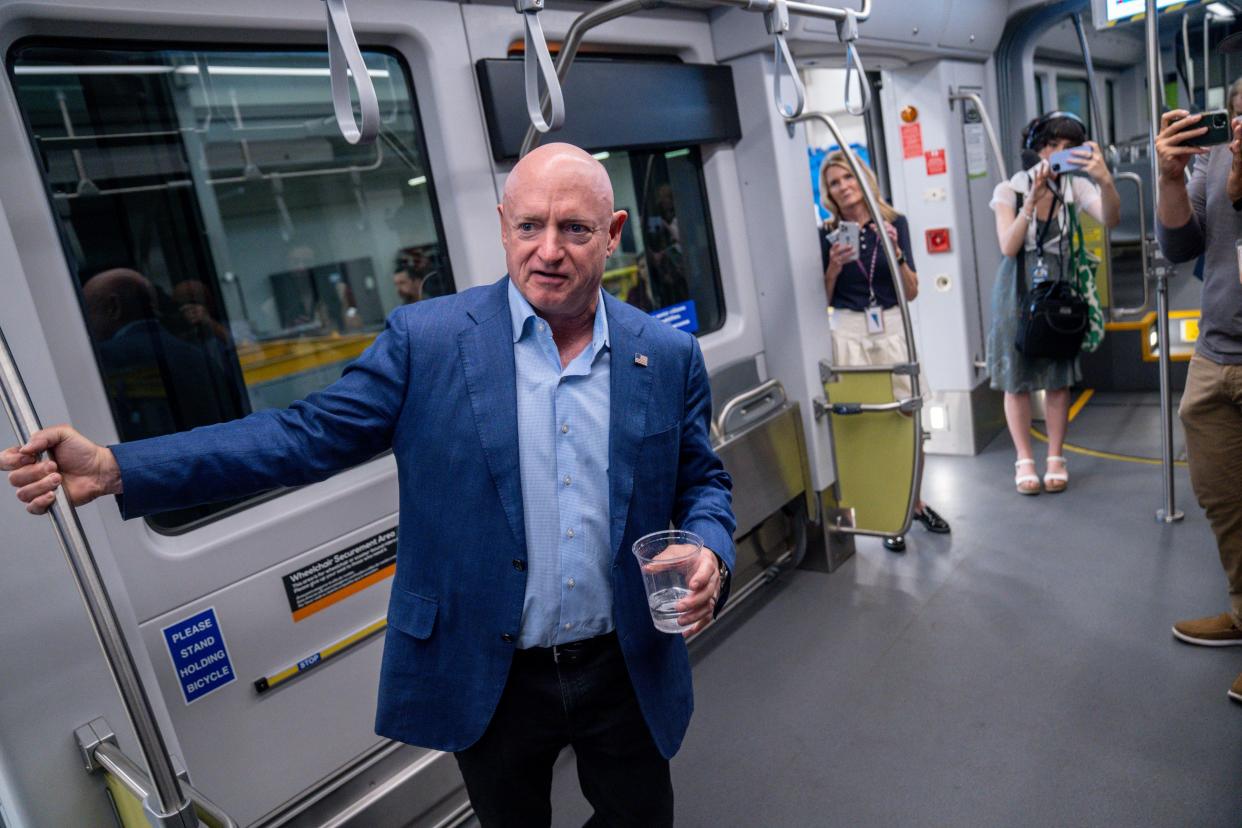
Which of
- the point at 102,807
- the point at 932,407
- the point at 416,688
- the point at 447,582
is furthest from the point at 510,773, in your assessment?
the point at 932,407

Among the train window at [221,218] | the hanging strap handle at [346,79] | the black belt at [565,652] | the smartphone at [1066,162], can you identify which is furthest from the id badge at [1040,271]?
the hanging strap handle at [346,79]

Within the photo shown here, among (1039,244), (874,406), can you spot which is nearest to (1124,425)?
(1039,244)

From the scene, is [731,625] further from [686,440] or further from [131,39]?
[131,39]

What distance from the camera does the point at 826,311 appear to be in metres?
4.02

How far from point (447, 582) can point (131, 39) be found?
1.49 m

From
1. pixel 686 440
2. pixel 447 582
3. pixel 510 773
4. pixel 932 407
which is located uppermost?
pixel 686 440

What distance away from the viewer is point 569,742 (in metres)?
1.78

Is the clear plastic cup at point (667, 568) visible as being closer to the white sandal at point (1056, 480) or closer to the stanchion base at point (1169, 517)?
the stanchion base at point (1169, 517)

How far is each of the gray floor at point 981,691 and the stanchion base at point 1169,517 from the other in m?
0.06

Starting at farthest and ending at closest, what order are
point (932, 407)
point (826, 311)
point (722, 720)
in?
point (932, 407)
point (826, 311)
point (722, 720)

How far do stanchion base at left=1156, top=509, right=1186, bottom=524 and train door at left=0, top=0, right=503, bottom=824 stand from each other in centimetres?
336

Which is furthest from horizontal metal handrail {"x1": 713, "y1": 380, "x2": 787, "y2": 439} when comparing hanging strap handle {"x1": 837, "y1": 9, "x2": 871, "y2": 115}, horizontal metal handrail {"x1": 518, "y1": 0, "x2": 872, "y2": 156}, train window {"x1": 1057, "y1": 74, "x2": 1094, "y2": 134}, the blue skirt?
train window {"x1": 1057, "y1": 74, "x2": 1094, "y2": 134}

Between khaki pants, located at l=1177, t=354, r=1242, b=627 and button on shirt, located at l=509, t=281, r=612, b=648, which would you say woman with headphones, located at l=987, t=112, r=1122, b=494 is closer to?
khaki pants, located at l=1177, t=354, r=1242, b=627

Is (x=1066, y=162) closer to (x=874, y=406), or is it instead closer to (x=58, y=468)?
(x=874, y=406)
